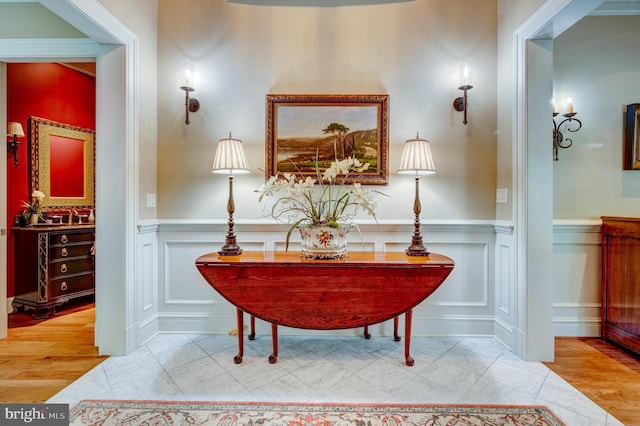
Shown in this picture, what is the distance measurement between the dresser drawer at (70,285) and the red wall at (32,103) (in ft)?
1.60

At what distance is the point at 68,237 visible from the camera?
9.44 feet

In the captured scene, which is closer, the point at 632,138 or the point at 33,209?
the point at 632,138

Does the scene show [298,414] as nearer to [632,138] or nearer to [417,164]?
[417,164]

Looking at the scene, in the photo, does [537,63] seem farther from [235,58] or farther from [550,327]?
[235,58]

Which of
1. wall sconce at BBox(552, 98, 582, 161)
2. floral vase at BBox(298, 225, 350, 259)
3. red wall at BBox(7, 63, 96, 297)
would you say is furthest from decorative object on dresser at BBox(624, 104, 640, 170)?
red wall at BBox(7, 63, 96, 297)

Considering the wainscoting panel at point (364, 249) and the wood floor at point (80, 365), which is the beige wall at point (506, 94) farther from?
the wood floor at point (80, 365)

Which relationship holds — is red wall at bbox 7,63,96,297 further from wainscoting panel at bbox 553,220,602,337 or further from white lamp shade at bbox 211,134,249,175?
wainscoting panel at bbox 553,220,602,337

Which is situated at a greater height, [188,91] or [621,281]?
[188,91]

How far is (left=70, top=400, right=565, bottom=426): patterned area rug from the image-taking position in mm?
1414

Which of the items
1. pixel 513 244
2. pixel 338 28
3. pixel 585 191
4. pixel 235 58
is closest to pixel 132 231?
pixel 235 58

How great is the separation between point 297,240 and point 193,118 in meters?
1.27

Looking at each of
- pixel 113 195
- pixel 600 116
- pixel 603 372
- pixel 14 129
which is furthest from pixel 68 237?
pixel 600 116

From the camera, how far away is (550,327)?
1992mm
